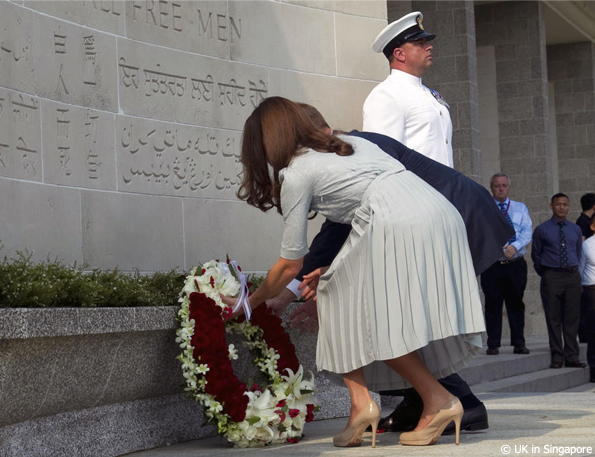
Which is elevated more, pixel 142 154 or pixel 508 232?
pixel 142 154

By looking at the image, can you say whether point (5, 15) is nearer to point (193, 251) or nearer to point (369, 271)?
point (193, 251)

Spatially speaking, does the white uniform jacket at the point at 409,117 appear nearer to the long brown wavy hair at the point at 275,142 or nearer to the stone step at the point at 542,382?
the long brown wavy hair at the point at 275,142

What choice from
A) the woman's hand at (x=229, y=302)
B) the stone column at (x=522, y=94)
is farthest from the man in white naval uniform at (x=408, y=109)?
the stone column at (x=522, y=94)

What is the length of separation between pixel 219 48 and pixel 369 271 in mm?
2675

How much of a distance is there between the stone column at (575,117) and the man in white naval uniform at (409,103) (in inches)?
541

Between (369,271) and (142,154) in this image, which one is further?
(142,154)

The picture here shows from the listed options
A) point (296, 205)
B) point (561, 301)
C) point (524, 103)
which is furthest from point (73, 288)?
point (524, 103)

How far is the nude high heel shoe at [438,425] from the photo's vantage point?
401cm

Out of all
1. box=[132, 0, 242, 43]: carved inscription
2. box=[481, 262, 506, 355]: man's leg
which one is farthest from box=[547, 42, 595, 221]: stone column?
box=[132, 0, 242, 43]: carved inscription

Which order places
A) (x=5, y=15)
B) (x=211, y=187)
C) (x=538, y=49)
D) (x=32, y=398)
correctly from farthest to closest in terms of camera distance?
(x=538, y=49) → (x=211, y=187) → (x=5, y=15) → (x=32, y=398)

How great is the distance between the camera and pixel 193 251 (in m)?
5.94

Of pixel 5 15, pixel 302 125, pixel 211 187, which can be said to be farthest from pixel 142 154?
pixel 302 125

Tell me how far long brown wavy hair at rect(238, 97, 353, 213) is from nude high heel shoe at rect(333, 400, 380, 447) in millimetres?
925

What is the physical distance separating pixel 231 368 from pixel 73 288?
0.79m
